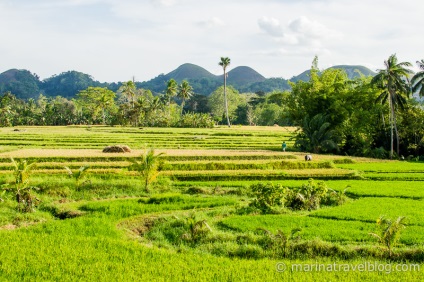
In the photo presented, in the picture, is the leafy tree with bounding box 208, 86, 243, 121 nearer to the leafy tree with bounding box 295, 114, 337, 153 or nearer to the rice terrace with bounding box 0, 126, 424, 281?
the leafy tree with bounding box 295, 114, 337, 153

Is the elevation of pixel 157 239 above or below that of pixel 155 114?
below

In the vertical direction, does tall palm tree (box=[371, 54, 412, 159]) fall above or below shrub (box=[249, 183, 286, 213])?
above

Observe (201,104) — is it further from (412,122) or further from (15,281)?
(15,281)

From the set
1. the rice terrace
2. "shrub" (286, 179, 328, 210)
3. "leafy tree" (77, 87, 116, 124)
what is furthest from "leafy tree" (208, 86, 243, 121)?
"shrub" (286, 179, 328, 210)

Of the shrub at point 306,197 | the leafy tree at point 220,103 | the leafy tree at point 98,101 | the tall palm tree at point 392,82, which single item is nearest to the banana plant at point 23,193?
the shrub at point 306,197

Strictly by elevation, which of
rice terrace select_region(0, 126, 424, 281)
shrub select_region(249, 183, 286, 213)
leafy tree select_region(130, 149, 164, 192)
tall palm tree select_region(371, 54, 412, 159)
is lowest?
rice terrace select_region(0, 126, 424, 281)

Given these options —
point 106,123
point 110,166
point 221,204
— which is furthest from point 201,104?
point 221,204

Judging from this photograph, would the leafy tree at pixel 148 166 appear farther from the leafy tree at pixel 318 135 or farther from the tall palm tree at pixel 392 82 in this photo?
the tall palm tree at pixel 392 82

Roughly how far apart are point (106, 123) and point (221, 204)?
2469 inches

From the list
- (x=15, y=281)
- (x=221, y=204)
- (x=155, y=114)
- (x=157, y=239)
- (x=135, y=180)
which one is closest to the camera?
(x=15, y=281)

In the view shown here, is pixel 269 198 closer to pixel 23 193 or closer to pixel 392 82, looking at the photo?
pixel 23 193

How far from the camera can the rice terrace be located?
781 cm

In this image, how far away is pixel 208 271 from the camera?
7.74 metres

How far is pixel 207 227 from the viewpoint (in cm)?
1010
